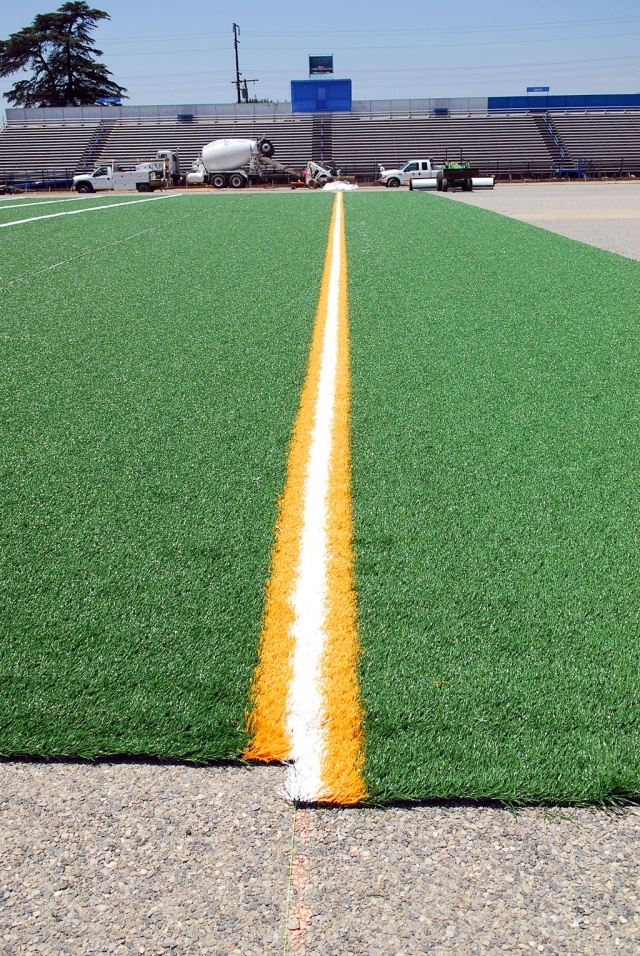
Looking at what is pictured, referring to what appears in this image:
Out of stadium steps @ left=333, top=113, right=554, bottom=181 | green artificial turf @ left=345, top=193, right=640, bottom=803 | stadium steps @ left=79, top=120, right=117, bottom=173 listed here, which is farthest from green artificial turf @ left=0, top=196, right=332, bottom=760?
stadium steps @ left=79, top=120, right=117, bottom=173

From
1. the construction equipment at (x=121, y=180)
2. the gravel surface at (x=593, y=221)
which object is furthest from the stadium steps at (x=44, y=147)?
the gravel surface at (x=593, y=221)

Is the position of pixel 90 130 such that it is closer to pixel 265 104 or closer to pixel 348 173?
pixel 265 104

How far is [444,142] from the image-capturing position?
54875mm

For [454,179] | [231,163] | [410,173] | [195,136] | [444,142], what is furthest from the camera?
[195,136]

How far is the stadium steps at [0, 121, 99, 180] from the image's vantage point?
53.7m

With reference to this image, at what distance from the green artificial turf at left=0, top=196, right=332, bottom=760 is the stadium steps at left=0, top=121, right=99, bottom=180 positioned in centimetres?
5177

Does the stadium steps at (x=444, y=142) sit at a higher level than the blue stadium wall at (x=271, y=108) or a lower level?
lower

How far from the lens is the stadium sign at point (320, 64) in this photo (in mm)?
66938

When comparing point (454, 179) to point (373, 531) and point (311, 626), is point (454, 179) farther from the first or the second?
point (311, 626)

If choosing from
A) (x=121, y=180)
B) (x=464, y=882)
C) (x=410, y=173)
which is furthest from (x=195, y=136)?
(x=464, y=882)

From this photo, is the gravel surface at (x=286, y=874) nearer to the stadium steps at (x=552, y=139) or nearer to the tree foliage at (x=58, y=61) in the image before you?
the stadium steps at (x=552, y=139)

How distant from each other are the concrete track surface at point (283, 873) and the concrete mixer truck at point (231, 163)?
4405 centimetres

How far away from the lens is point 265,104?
5775 centimetres

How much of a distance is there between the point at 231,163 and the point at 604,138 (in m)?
30.9
